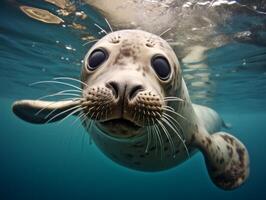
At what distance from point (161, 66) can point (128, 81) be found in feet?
2.41

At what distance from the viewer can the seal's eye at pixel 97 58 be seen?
2.88 m

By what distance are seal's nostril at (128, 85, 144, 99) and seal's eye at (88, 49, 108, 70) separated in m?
0.68

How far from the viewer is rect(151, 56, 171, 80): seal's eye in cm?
289

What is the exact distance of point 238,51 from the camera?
10664 millimetres

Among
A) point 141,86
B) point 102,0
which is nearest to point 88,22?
point 102,0

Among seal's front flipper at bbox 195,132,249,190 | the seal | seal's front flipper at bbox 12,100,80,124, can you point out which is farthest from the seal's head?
seal's front flipper at bbox 12,100,80,124

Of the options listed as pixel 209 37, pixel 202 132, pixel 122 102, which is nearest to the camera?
pixel 122 102

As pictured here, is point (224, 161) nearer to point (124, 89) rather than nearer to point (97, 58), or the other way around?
point (97, 58)

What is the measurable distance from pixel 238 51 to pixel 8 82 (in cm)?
1593

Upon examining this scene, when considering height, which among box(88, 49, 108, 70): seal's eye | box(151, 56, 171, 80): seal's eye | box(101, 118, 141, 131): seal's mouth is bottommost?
box(101, 118, 141, 131): seal's mouth

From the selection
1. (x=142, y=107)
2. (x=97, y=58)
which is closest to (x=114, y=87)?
(x=142, y=107)

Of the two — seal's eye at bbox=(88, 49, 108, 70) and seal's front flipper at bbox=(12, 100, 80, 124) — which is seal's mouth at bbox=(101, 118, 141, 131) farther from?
seal's front flipper at bbox=(12, 100, 80, 124)

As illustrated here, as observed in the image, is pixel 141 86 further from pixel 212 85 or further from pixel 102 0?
pixel 212 85

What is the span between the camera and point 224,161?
459cm
